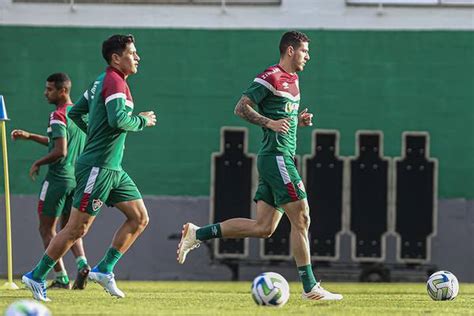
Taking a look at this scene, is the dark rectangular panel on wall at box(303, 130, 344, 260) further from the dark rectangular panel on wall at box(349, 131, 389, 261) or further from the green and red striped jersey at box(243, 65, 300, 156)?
the green and red striped jersey at box(243, 65, 300, 156)

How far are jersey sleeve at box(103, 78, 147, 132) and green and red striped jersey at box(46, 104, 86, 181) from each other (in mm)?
2810

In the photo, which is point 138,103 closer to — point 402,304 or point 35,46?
point 35,46

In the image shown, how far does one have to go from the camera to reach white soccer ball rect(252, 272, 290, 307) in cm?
980

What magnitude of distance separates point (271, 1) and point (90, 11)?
2.73 m

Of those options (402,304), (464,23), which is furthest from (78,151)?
(464,23)

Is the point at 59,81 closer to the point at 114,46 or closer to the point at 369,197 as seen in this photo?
the point at 114,46

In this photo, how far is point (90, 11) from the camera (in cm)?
1891

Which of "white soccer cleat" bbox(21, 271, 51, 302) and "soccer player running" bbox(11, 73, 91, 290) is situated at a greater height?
"soccer player running" bbox(11, 73, 91, 290)

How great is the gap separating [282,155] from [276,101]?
0.48m

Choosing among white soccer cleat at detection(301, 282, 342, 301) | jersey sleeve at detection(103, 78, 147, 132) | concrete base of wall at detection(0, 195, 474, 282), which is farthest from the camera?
concrete base of wall at detection(0, 195, 474, 282)

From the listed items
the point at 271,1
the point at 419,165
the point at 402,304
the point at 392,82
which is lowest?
the point at 402,304

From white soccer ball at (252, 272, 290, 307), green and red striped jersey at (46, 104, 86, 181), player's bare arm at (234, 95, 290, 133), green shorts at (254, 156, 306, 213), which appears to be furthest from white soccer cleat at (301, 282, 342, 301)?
green and red striped jersey at (46, 104, 86, 181)

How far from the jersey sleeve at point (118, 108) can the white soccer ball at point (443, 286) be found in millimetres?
3125

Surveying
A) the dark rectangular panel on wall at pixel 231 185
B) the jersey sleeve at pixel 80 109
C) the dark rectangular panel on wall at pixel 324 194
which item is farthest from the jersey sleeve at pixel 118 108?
the dark rectangular panel on wall at pixel 324 194
